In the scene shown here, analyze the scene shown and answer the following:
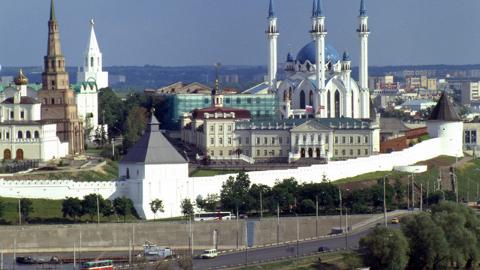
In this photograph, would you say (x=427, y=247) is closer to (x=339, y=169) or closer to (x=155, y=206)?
(x=155, y=206)

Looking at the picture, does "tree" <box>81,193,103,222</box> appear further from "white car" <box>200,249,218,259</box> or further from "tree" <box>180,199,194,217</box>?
"white car" <box>200,249,218,259</box>

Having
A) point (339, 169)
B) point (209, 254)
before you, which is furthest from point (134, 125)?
point (209, 254)

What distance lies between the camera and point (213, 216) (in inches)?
2665

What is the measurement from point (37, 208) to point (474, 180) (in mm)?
25409

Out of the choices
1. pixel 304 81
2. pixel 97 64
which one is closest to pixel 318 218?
pixel 304 81

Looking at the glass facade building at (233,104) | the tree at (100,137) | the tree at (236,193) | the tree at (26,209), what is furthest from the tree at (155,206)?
the glass facade building at (233,104)

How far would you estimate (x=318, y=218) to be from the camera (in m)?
67.4

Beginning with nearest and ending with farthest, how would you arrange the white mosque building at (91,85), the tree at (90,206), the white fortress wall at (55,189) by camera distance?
1. the tree at (90,206)
2. the white fortress wall at (55,189)
3. the white mosque building at (91,85)

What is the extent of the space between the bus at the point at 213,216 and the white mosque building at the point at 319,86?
31477mm

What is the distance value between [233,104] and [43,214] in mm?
37474

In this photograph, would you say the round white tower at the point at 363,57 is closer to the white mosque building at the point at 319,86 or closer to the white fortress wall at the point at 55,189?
the white mosque building at the point at 319,86

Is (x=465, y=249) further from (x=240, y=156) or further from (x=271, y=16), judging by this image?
(x=271, y=16)

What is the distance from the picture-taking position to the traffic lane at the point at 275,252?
192ft

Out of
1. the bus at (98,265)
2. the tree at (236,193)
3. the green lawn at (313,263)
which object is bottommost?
the green lawn at (313,263)
